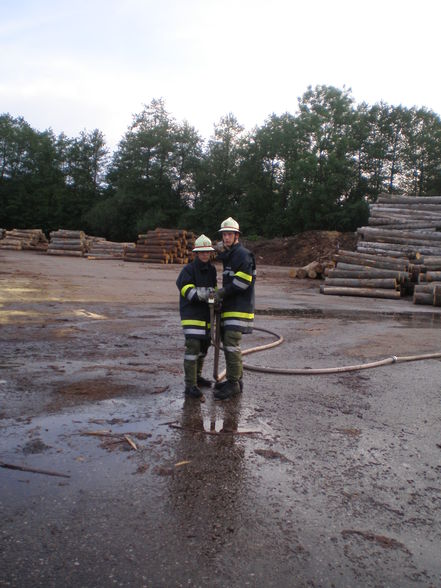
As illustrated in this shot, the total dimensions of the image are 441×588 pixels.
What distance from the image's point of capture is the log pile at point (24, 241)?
36188 mm

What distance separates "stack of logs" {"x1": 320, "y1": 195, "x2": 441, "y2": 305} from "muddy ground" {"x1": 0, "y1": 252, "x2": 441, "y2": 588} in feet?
30.8

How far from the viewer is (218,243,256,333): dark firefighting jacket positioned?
17.1 ft

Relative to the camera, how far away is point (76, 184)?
2461 inches

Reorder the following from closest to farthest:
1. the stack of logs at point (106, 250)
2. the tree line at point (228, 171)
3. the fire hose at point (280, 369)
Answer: the fire hose at point (280, 369), the stack of logs at point (106, 250), the tree line at point (228, 171)

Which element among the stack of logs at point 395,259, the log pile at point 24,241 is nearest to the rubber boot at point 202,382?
the stack of logs at point 395,259

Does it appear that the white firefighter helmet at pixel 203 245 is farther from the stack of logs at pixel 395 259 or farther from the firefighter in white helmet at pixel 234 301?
the stack of logs at pixel 395 259

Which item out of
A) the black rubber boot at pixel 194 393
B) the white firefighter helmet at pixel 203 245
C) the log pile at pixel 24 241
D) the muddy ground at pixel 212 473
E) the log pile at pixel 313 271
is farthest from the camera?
the log pile at pixel 24 241

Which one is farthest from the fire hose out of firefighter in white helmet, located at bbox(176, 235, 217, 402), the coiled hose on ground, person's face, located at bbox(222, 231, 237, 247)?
person's face, located at bbox(222, 231, 237, 247)

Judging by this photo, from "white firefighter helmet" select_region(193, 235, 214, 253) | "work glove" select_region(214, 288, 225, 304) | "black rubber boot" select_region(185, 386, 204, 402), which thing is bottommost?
"black rubber boot" select_region(185, 386, 204, 402)

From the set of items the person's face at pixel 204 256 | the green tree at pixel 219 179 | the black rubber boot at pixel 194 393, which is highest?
the green tree at pixel 219 179

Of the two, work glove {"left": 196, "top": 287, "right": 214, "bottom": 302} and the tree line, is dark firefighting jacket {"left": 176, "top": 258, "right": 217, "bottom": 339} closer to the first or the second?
work glove {"left": 196, "top": 287, "right": 214, "bottom": 302}

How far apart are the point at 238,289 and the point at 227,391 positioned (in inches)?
39.9

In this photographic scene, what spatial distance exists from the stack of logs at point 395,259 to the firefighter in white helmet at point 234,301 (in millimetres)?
10664

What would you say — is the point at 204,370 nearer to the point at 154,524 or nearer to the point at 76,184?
the point at 154,524
